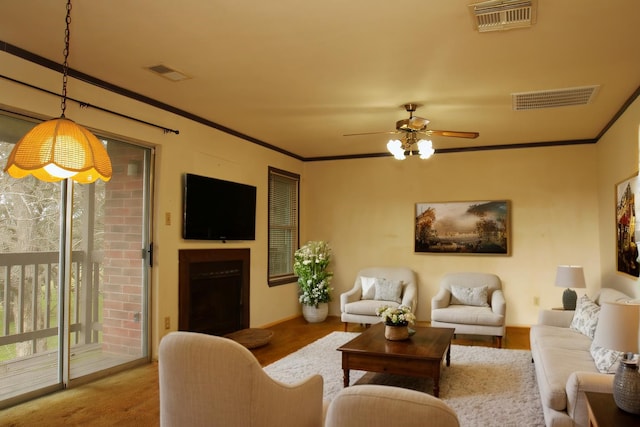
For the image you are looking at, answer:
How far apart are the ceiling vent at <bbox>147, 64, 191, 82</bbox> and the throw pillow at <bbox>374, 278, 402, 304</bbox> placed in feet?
12.5

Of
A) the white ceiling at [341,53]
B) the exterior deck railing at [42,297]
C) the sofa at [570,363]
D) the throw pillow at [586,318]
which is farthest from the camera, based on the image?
the throw pillow at [586,318]

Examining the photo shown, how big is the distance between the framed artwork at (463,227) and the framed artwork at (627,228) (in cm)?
164

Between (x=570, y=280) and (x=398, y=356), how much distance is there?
2636mm

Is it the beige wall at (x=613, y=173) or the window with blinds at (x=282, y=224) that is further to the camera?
the window with blinds at (x=282, y=224)

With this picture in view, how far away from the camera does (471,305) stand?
589 cm

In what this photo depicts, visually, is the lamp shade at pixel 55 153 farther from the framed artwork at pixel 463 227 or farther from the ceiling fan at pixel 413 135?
the framed artwork at pixel 463 227

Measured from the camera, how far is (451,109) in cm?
493

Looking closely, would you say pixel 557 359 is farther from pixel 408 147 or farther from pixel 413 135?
pixel 413 135

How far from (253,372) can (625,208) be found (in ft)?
14.8

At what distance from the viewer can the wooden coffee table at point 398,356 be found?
3514 mm

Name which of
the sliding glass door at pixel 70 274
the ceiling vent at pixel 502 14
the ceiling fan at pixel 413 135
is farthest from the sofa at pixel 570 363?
the sliding glass door at pixel 70 274

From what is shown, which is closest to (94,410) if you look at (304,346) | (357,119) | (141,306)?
(141,306)

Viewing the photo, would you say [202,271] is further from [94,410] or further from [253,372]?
[253,372]

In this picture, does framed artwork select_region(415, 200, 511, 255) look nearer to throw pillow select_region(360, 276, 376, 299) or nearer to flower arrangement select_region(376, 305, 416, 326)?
throw pillow select_region(360, 276, 376, 299)
